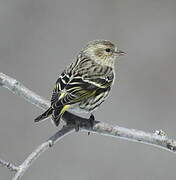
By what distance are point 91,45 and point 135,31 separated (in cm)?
480

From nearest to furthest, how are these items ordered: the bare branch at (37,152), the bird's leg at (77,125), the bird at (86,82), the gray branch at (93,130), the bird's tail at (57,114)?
the bare branch at (37,152) < the gray branch at (93,130) < the bird's tail at (57,114) < the bird's leg at (77,125) < the bird at (86,82)

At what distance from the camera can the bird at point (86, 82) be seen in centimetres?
432

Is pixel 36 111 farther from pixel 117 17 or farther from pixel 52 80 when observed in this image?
pixel 117 17

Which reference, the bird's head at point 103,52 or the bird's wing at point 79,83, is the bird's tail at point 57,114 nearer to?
the bird's wing at point 79,83

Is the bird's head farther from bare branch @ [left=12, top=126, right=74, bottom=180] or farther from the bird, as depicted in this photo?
bare branch @ [left=12, top=126, right=74, bottom=180]

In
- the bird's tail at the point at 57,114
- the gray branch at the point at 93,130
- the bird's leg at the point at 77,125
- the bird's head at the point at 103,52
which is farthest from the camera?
the bird's head at the point at 103,52

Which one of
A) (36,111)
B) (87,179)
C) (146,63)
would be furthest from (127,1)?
(87,179)

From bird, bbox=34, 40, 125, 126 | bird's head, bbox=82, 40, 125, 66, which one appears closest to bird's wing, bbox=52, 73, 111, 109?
bird, bbox=34, 40, 125, 126

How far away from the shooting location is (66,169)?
7984mm

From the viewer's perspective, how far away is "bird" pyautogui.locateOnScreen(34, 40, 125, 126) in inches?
170

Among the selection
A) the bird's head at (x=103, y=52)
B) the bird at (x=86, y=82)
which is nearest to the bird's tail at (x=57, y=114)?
the bird at (x=86, y=82)

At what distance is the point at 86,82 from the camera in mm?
4719

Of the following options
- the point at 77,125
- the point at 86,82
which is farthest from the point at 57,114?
the point at 86,82

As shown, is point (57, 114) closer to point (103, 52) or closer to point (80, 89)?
point (80, 89)
